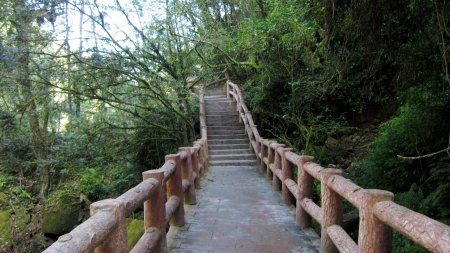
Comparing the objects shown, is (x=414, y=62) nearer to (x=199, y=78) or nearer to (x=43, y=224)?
(x=199, y=78)

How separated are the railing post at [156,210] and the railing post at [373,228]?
6.18 feet

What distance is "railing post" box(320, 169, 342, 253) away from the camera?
3160mm

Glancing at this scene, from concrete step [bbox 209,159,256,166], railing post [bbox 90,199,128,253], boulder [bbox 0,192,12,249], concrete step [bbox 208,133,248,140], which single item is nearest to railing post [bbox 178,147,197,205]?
railing post [bbox 90,199,128,253]


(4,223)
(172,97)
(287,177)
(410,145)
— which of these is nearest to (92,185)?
(4,223)

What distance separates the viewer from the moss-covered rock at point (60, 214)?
896 centimetres

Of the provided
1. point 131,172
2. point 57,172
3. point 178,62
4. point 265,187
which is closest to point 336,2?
point 265,187

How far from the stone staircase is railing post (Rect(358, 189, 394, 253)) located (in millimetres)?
7032

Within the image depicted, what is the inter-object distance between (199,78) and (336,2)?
7.30 metres

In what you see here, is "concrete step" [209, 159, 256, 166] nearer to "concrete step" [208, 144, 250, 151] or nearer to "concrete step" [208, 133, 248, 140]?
"concrete step" [208, 144, 250, 151]

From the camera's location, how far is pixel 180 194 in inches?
168

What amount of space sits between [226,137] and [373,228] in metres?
9.08

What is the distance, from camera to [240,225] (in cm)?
429

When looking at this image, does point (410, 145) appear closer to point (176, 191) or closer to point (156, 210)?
point (176, 191)

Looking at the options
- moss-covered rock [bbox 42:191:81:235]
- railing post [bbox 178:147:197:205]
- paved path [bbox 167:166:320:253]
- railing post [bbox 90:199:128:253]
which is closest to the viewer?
railing post [bbox 90:199:128:253]
